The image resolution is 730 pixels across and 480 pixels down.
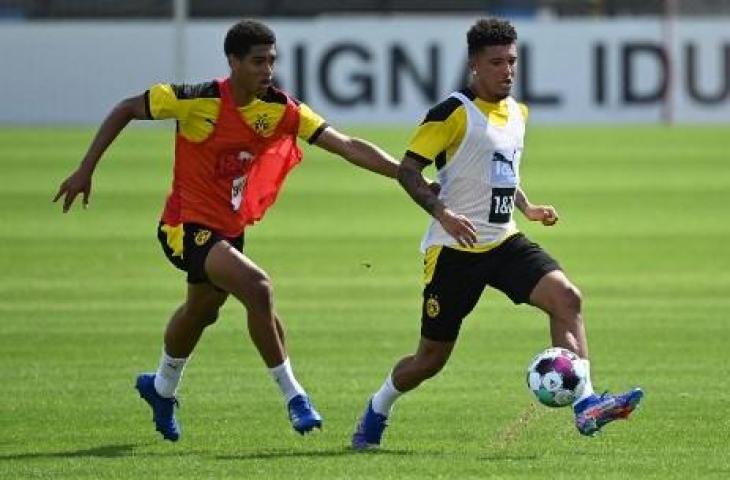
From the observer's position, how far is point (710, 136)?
42.6 m

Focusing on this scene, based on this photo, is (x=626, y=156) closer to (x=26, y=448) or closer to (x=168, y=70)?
(x=168, y=70)

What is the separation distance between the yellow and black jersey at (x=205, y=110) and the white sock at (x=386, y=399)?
147cm

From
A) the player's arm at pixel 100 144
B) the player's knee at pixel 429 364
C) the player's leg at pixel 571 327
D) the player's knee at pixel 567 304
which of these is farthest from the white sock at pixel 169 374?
the player's knee at pixel 567 304

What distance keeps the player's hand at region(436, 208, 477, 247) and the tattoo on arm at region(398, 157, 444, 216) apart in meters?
0.07

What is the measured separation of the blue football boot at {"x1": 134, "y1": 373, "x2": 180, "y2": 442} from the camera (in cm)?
1223

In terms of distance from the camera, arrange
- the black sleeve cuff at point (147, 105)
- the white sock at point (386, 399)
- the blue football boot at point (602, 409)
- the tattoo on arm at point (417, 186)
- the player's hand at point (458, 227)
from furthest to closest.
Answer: the black sleeve cuff at point (147, 105)
the white sock at point (386, 399)
the tattoo on arm at point (417, 186)
the player's hand at point (458, 227)
the blue football boot at point (602, 409)

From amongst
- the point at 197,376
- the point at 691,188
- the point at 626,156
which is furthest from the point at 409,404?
the point at 626,156

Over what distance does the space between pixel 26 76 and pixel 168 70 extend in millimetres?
2860

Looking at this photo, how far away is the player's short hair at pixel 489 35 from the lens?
1170cm

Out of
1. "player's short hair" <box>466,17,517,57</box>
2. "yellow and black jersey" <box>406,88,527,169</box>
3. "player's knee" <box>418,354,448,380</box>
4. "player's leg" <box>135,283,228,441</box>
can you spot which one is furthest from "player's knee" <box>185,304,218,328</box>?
"player's short hair" <box>466,17,517,57</box>

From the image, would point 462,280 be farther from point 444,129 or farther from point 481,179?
point 444,129

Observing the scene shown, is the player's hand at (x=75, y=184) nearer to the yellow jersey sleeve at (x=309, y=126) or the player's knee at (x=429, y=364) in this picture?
the yellow jersey sleeve at (x=309, y=126)

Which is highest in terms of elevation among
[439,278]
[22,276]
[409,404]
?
[439,278]

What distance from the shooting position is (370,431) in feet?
38.9
